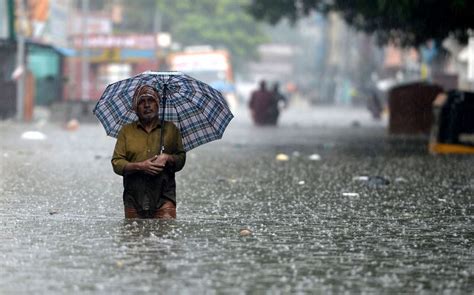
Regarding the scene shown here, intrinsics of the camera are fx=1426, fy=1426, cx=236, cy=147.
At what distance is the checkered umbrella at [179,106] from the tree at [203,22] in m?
87.7

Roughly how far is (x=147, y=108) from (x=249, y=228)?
1593mm

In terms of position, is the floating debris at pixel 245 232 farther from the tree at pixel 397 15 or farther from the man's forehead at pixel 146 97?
the tree at pixel 397 15

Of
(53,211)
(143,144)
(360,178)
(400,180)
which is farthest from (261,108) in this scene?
A: (143,144)

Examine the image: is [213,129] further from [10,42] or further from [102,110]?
[10,42]

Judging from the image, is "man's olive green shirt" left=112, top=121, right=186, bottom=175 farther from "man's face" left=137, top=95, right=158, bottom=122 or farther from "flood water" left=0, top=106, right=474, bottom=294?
"flood water" left=0, top=106, right=474, bottom=294

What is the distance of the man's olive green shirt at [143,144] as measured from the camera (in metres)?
11.7

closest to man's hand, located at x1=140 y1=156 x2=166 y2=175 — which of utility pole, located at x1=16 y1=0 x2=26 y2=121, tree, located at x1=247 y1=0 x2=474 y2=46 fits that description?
tree, located at x1=247 y1=0 x2=474 y2=46

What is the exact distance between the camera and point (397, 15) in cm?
3028

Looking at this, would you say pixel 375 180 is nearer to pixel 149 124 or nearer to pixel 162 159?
pixel 149 124

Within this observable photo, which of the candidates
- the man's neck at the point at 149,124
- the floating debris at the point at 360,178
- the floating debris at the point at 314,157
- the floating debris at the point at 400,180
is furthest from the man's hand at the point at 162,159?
the floating debris at the point at 314,157

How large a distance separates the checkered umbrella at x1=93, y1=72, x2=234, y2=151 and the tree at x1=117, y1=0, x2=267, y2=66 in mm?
A: 87664

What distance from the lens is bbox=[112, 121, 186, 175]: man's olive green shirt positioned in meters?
11.7

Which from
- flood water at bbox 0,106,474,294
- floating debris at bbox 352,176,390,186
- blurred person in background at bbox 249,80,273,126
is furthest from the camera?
blurred person in background at bbox 249,80,273,126

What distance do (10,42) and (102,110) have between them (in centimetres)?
3248
